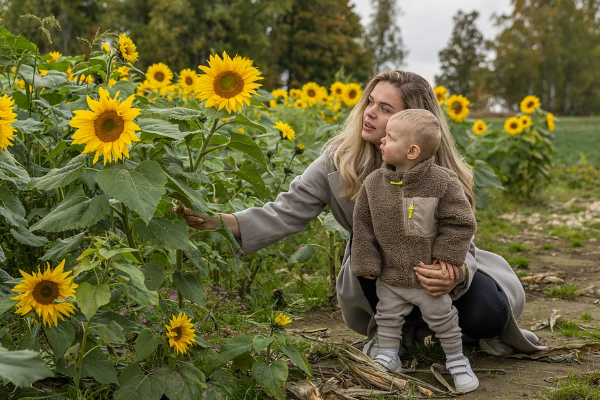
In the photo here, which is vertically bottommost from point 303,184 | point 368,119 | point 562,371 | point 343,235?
point 562,371

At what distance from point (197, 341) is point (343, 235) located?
4.36ft

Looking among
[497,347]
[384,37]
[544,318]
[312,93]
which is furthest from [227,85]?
[384,37]

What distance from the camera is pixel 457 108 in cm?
727

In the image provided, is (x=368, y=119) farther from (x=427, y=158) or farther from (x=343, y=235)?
(x=343, y=235)

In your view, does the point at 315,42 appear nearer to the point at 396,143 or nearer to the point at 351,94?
the point at 351,94

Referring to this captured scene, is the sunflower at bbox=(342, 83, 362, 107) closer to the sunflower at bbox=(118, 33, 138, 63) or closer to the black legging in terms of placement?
the black legging

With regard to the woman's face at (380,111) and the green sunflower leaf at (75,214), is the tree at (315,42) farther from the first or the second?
the green sunflower leaf at (75,214)

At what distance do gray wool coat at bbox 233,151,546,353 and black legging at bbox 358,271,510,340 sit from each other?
7 centimetres

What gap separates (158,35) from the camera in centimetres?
2953

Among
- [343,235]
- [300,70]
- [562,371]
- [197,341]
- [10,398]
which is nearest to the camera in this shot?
[10,398]

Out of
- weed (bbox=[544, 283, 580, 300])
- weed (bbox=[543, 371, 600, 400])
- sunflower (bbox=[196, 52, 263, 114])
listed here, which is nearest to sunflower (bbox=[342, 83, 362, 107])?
weed (bbox=[544, 283, 580, 300])

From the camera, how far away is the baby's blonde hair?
2.88 meters

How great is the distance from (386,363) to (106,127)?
1539 mm

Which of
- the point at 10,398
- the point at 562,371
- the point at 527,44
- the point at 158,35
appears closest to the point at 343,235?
the point at 562,371
